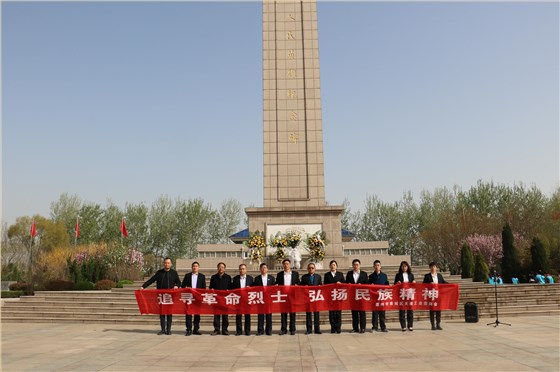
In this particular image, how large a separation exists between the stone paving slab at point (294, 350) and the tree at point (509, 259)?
2168 cm

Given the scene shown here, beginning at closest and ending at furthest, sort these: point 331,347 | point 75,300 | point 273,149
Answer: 1. point 331,347
2. point 75,300
3. point 273,149

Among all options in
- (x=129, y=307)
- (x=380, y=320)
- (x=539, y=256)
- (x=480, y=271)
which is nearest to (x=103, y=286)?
(x=129, y=307)

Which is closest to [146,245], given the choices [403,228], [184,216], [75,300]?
[184,216]

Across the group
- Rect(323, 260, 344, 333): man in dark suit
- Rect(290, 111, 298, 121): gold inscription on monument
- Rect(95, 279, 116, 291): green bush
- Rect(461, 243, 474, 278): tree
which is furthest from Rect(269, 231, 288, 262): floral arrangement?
Rect(461, 243, 474, 278): tree

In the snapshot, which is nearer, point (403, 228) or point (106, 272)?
point (106, 272)

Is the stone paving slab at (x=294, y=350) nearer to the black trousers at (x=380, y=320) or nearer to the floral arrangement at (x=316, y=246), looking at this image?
the black trousers at (x=380, y=320)

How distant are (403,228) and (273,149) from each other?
35.2 metres

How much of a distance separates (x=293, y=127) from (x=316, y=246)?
618 centimetres

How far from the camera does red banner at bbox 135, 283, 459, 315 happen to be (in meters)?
11.7

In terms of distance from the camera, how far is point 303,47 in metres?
25.2

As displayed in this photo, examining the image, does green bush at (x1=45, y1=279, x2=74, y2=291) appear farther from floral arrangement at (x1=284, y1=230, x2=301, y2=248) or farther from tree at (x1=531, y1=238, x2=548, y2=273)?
tree at (x1=531, y1=238, x2=548, y2=273)

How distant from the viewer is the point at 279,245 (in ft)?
72.2

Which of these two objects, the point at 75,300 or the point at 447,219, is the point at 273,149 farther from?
the point at 447,219

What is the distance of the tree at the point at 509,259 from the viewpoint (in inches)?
1273
